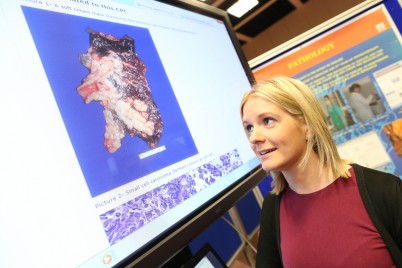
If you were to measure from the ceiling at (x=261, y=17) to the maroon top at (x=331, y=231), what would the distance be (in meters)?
4.76

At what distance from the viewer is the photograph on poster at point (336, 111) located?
1812 millimetres

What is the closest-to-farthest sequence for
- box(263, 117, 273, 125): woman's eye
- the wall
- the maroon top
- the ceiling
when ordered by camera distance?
the maroon top < box(263, 117, 273, 125): woman's eye < the ceiling < the wall

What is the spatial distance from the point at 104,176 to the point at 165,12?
0.58 meters

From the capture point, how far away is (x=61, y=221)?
444mm

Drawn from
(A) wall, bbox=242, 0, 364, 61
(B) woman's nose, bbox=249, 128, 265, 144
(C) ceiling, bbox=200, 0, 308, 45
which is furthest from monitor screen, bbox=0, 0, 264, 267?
(A) wall, bbox=242, 0, 364, 61

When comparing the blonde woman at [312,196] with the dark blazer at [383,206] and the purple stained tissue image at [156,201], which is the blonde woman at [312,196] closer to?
the dark blazer at [383,206]

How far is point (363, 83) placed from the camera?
70.3 inches

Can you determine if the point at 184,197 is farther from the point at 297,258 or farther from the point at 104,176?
the point at 297,258

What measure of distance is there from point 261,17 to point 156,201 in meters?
5.93

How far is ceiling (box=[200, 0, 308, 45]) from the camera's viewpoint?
5.30 meters

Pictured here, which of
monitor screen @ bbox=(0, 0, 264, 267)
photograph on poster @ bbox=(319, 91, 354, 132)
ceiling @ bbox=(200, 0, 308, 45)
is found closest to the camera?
A: monitor screen @ bbox=(0, 0, 264, 267)

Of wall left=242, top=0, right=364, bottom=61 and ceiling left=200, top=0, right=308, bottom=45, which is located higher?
ceiling left=200, top=0, right=308, bottom=45

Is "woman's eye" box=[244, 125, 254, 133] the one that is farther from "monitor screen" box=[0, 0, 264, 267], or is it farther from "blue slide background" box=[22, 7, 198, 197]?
"blue slide background" box=[22, 7, 198, 197]

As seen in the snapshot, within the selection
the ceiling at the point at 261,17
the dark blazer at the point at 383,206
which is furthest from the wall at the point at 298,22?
the dark blazer at the point at 383,206
